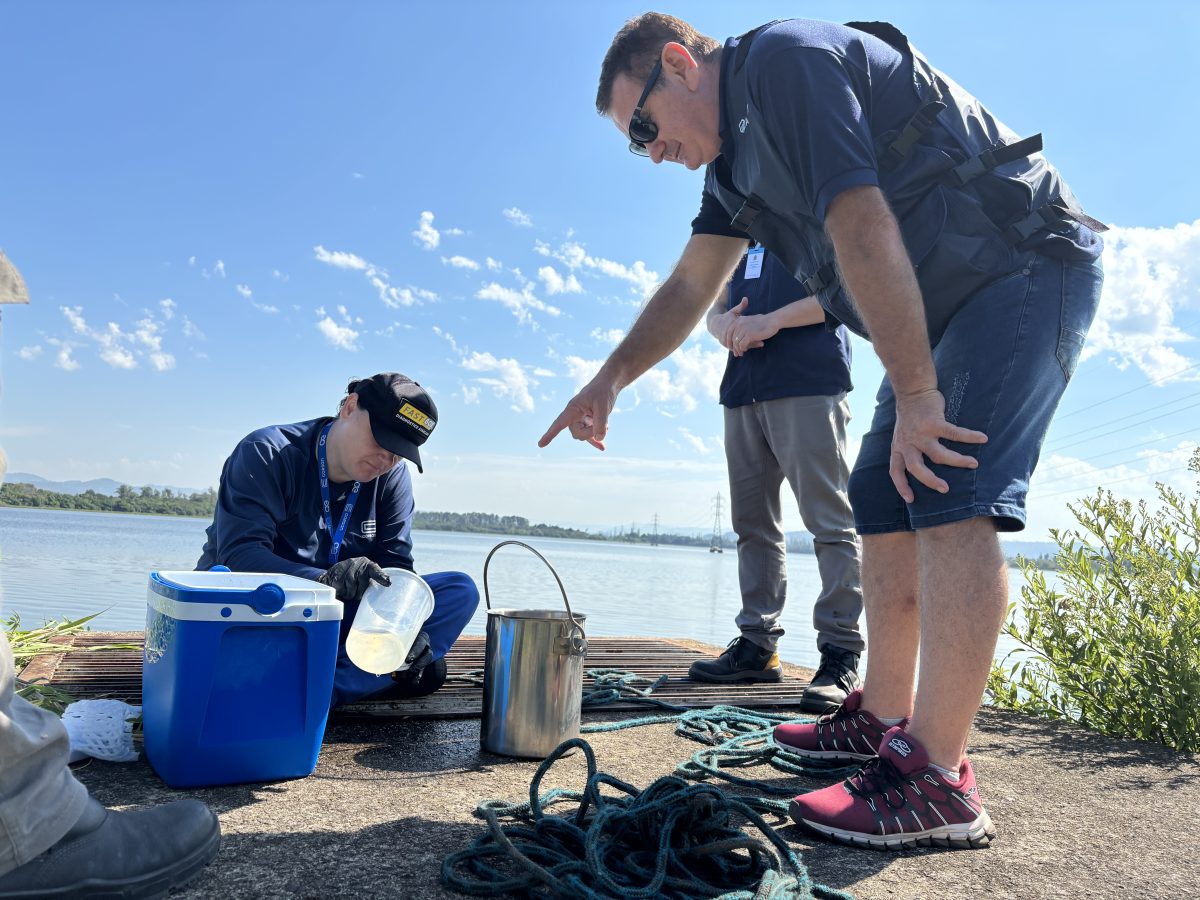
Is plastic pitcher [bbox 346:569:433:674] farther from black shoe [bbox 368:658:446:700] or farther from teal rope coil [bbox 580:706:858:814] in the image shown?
teal rope coil [bbox 580:706:858:814]

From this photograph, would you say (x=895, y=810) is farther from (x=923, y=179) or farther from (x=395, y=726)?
(x=395, y=726)

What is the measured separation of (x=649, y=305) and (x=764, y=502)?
4.39ft

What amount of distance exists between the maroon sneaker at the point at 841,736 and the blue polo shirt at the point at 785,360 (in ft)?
4.87

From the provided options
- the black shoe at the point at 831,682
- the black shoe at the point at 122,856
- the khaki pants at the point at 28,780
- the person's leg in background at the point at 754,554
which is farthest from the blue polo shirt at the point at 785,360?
the khaki pants at the point at 28,780

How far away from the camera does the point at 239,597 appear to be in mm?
1882

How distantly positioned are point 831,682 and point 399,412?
1.85 m

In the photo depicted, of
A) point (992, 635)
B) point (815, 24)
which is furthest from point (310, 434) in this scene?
point (992, 635)

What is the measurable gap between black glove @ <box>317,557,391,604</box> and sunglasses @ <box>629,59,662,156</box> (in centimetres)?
135

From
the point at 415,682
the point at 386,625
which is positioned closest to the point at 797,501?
the point at 415,682

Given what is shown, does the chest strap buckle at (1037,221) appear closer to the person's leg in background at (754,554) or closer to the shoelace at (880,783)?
the shoelace at (880,783)

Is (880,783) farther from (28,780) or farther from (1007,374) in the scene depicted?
(28,780)

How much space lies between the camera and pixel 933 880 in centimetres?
162

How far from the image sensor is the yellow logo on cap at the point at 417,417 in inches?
107

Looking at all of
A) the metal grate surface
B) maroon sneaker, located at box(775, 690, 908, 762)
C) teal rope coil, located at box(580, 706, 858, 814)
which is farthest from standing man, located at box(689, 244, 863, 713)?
maroon sneaker, located at box(775, 690, 908, 762)
